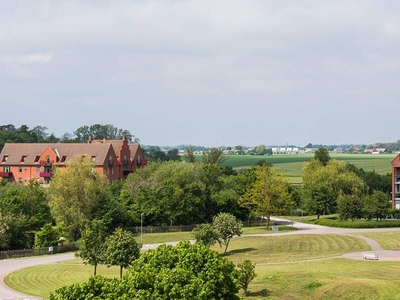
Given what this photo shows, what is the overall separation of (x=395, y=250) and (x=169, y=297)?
39.5 m

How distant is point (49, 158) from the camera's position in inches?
4793

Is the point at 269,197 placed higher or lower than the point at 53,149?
lower

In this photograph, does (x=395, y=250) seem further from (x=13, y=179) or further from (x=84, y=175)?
(x=13, y=179)

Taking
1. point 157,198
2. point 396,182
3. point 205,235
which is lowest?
point 205,235

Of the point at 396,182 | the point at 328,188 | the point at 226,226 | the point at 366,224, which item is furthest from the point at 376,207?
the point at 226,226

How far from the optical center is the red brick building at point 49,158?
119875mm

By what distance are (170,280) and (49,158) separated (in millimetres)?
98889

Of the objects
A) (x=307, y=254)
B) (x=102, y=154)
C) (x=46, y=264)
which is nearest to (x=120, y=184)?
(x=102, y=154)

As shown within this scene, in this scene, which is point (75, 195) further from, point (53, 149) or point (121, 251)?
point (53, 149)

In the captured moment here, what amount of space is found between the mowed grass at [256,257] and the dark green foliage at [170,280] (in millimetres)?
10480

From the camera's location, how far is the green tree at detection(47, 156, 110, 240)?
8256 centimetres

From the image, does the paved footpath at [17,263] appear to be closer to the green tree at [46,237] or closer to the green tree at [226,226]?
the green tree at [46,237]

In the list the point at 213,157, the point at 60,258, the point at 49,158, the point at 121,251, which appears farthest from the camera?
the point at 213,157

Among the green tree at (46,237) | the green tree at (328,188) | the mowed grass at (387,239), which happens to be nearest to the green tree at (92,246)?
the green tree at (46,237)
